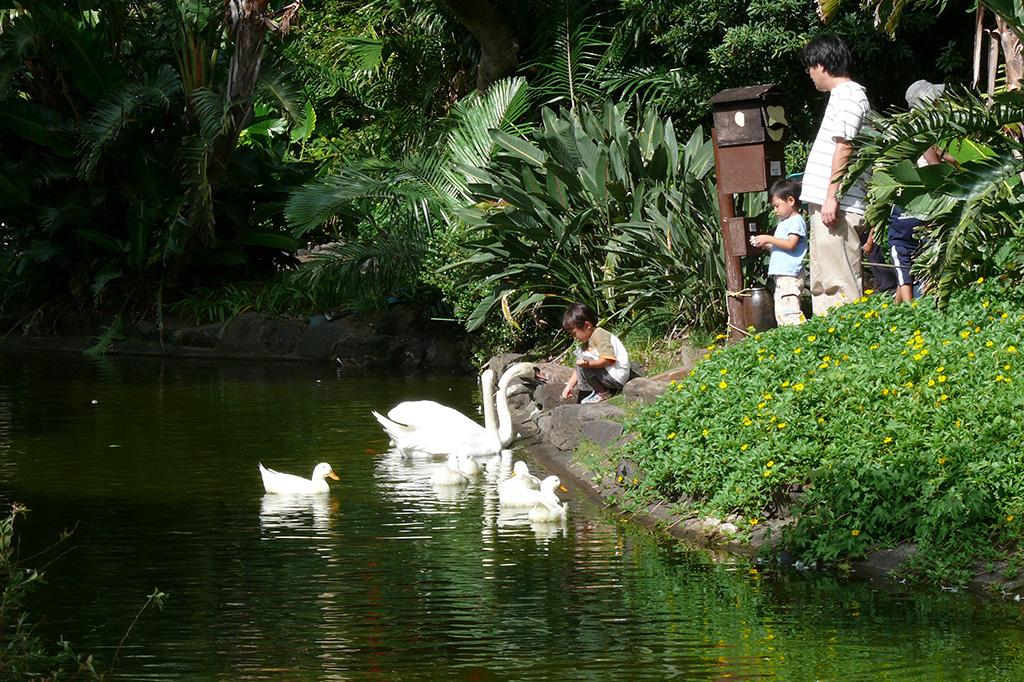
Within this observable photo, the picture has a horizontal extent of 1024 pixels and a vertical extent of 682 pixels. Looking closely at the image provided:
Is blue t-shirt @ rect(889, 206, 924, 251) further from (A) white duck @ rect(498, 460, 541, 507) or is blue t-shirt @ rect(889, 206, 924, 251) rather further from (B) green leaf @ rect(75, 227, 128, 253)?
(B) green leaf @ rect(75, 227, 128, 253)

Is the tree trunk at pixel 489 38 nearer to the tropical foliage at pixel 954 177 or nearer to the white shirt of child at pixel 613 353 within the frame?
the white shirt of child at pixel 613 353

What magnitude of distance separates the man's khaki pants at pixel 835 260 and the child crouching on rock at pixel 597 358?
65.8 inches

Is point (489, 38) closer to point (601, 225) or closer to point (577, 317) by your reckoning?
point (601, 225)

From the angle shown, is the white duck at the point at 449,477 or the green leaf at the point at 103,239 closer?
the white duck at the point at 449,477

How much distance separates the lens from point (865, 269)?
13.8 m

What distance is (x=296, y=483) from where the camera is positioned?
9961 millimetres

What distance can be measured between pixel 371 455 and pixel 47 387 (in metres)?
6.18

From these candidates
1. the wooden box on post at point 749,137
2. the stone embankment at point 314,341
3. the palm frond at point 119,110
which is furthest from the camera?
the palm frond at point 119,110

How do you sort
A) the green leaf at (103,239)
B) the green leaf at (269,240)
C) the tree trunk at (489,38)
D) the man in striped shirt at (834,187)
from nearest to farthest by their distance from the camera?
the man in striped shirt at (834,187) → the tree trunk at (489,38) → the green leaf at (103,239) → the green leaf at (269,240)

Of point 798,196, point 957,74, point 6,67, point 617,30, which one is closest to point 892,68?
point 957,74

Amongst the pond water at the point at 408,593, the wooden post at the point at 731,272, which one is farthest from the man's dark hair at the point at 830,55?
the pond water at the point at 408,593

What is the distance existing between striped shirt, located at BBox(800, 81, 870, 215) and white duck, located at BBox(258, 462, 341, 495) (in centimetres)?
376

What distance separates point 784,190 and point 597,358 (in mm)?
1872

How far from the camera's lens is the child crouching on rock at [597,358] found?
12.1 metres
